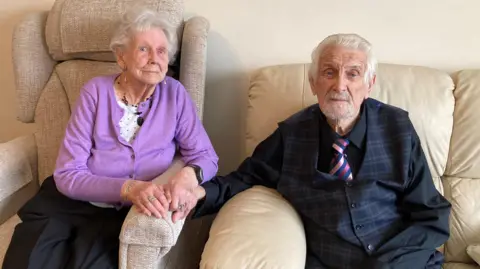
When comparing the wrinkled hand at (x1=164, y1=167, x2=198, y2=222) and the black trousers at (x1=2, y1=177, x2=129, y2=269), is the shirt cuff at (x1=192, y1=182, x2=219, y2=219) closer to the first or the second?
the wrinkled hand at (x1=164, y1=167, x2=198, y2=222)

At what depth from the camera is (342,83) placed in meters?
1.66

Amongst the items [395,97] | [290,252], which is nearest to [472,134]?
[395,97]

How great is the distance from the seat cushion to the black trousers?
46 millimetres

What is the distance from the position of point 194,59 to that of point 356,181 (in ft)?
2.46

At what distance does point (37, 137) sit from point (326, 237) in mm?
1225

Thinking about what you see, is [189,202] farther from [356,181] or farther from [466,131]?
[466,131]

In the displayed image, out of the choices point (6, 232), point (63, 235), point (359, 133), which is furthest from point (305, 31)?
point (6, 232)

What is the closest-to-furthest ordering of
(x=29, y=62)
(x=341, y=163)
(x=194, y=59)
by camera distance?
(x=341, y=163) → (x=194, y=59) → (x=29, y=62)

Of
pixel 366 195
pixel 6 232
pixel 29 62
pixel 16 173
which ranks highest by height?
pixel 29 62

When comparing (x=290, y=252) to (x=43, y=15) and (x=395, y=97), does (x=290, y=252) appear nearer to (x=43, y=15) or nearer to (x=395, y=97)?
(x=395, y=97)

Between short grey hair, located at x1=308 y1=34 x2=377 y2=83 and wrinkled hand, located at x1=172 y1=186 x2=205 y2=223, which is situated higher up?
short grey hair, located at x1=308 y1=34 x2=377 y2=83

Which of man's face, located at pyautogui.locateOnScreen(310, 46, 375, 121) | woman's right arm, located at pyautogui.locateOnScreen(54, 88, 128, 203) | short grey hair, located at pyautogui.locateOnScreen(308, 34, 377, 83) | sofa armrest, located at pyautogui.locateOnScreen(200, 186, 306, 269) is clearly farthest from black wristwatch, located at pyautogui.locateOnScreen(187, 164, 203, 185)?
short grey hair, located at pyautogui.locateOnScreen(308, 34, 377, 83)

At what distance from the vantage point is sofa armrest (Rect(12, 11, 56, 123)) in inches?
81.9

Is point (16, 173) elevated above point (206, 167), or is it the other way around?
point (206, 167)
